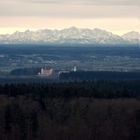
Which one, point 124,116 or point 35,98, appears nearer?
point 124,116

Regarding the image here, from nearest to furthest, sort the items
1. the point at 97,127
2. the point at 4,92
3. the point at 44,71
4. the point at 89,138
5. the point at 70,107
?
1. the point at 89,138
2. the point at 97,127
3. the point at 70,107
4. the point at 4,92
5. the point at 44,71

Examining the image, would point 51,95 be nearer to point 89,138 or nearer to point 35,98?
point 35,98

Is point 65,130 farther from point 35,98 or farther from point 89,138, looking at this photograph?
point 35,98

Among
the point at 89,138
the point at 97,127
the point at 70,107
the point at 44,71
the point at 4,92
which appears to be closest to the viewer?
the point at 89,138

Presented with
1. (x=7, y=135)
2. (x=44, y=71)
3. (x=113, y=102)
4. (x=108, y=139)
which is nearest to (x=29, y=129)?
(x=7, y=135)

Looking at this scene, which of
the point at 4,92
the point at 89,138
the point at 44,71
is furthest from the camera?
the point at 44,71

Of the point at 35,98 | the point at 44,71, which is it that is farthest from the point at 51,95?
the point at 44,71

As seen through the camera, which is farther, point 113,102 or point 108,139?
point 113,102
